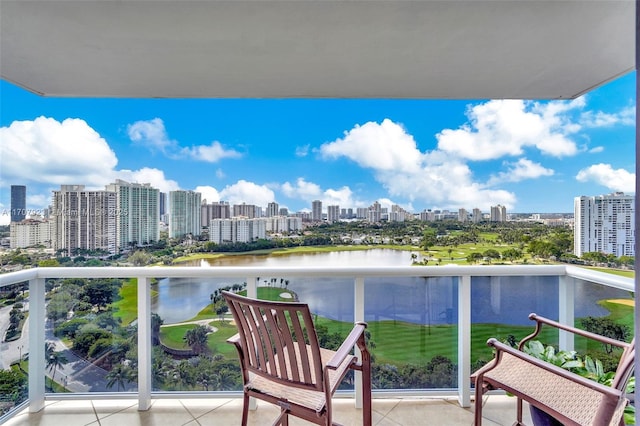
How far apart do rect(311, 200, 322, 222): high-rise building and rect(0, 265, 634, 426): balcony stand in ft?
1.86

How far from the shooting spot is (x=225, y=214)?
2699 mm

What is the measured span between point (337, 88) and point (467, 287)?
1904 mm

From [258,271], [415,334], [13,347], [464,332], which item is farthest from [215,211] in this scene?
[464,332]

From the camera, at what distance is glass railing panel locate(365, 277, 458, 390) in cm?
242

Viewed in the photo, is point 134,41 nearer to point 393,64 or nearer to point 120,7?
point 120,7

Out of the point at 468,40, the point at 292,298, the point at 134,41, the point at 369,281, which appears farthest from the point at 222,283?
the point at 468,40

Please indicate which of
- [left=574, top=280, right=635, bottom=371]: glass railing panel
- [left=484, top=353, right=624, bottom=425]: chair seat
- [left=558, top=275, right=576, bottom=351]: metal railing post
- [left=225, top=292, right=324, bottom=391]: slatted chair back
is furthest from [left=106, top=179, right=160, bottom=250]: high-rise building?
[left=574, top=280, right=635, bottom=371]: glass railing panel

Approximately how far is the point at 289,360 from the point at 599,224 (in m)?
2.70

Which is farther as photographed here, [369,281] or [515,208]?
[515,208]

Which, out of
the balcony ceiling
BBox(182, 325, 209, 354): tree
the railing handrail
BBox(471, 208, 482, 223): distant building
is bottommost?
BBox(182, 325, 209, 354): tree

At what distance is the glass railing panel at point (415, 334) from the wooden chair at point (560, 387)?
0.63 m

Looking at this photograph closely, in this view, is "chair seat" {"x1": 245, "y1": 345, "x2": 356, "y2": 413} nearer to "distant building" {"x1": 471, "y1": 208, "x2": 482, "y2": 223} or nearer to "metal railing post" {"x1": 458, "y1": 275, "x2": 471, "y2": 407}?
"metal railing post" {"x1": 458, "y1": 275, "x2": 471, "y2": 407}

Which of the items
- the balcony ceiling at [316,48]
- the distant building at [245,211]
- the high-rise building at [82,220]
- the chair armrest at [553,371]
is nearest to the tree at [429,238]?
the chair armrest at [553,371]

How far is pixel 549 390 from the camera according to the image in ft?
5.05
